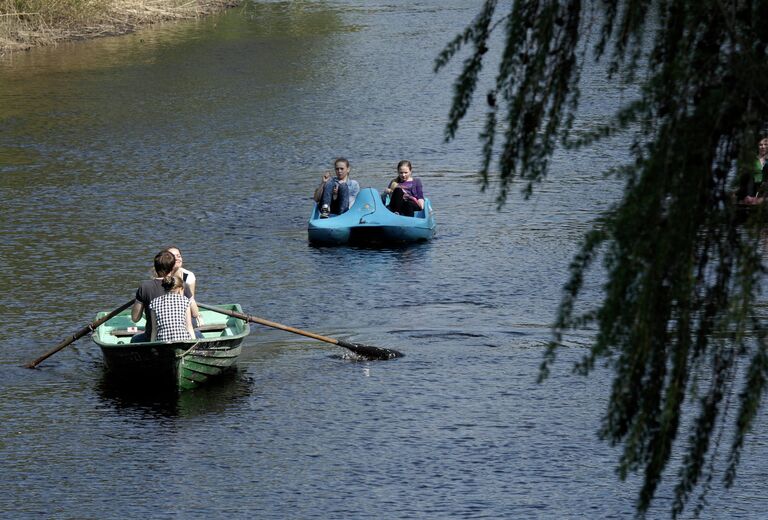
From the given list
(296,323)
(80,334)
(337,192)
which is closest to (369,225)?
(337,192)

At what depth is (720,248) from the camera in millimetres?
6586

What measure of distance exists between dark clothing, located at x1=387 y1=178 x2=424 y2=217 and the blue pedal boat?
0.22 m

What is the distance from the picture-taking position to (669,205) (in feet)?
20.5

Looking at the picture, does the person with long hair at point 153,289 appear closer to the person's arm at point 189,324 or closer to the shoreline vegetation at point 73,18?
the person's arm at point 189,324

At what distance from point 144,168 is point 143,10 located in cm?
2446

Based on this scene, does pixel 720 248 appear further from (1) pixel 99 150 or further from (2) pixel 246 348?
(1) pixel 99 150

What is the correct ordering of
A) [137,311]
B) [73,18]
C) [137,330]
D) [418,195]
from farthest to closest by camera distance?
[73,18] < [418,195] < [137,330] < [137,311]

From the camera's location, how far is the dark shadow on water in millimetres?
13586

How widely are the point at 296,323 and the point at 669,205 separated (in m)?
10.3

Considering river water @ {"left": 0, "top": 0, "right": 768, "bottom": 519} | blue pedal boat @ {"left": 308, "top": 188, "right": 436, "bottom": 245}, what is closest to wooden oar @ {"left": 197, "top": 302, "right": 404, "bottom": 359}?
river water @ {"left": 0, "top": 0, "right": 768, "bottom": 519}

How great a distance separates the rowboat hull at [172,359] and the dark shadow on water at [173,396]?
0.08m

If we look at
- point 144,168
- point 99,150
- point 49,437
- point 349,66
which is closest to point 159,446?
point 49,437

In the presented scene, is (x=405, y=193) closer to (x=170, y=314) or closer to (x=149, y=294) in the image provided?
(x=149, y=294)

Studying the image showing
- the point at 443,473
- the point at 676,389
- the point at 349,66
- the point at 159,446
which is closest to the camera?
the point at 676,389
